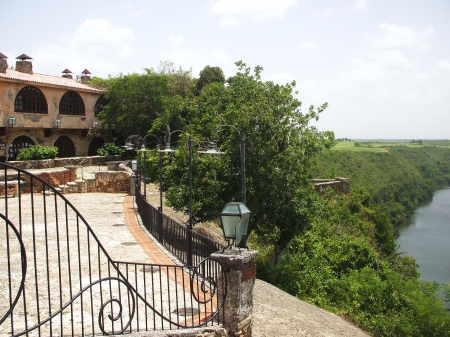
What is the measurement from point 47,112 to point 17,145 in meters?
2.88

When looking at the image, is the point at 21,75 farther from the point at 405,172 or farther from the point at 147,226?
the point at 405,172

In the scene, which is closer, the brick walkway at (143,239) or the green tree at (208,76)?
the brick walkway at (143,239)

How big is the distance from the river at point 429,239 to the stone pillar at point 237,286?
22882mm

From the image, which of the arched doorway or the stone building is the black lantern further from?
the arched doorway

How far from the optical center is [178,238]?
9984 millimetres

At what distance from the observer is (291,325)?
24.5ft

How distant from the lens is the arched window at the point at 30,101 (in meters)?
26.9

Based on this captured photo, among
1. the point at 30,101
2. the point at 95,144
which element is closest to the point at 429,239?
the point at 95,144

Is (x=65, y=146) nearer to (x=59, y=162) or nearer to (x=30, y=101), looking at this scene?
(x=30, y=101)

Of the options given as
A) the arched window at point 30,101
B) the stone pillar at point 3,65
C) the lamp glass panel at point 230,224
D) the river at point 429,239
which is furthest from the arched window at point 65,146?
the lamp glass panel at point 230,224

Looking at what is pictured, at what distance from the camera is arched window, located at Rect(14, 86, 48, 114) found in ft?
88.3

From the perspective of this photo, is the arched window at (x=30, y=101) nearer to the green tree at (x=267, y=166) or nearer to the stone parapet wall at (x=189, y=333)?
the green tree at (x=267, y=166)

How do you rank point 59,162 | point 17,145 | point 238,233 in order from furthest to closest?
point 17,145 < point 59,162 < point 238,233

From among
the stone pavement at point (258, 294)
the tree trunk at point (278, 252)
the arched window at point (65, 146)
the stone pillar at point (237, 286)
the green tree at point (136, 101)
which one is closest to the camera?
the stone pillar at point (237, 286)
